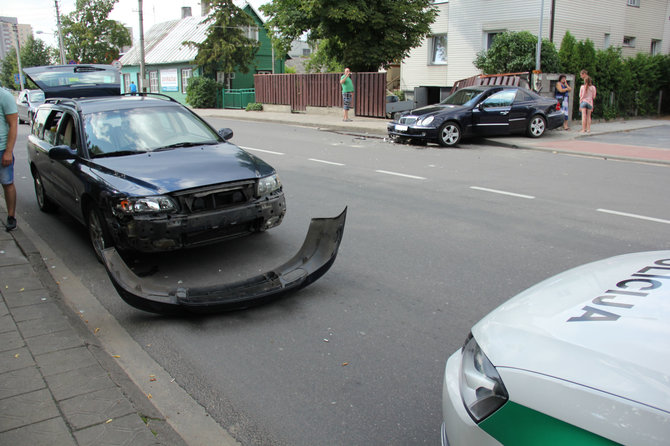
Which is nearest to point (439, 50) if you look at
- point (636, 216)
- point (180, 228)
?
point (636, 216)

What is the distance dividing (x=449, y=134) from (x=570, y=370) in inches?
534

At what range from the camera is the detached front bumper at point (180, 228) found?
486 centimetres

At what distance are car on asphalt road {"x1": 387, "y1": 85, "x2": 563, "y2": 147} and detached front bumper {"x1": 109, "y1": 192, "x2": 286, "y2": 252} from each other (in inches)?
402

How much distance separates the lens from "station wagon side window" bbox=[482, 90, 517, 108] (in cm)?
1549

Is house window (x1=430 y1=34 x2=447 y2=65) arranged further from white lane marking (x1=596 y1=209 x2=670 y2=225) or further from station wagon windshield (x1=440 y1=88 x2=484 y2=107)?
white lane marking (x1=596 y1=209 x2=670 y2=225)

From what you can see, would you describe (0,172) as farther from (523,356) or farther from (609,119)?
(609,119)

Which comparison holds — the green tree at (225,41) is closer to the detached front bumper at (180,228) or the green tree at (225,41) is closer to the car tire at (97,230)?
the car tire at (97,230)

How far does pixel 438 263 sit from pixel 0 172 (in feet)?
17.2

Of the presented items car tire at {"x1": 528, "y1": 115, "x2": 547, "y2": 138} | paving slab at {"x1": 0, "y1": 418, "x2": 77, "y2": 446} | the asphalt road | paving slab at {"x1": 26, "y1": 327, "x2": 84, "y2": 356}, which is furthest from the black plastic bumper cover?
car tire at {"x1": 528, "y1": 115, "x2": 547, "y2": 138}

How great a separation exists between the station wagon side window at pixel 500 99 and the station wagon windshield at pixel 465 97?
1.04 ft

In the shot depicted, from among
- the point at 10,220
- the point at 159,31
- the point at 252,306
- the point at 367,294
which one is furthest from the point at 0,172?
the point at 159,31

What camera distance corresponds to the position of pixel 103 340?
4.02 m

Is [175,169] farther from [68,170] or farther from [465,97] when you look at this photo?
[465,97]

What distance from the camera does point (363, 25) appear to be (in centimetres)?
2564
